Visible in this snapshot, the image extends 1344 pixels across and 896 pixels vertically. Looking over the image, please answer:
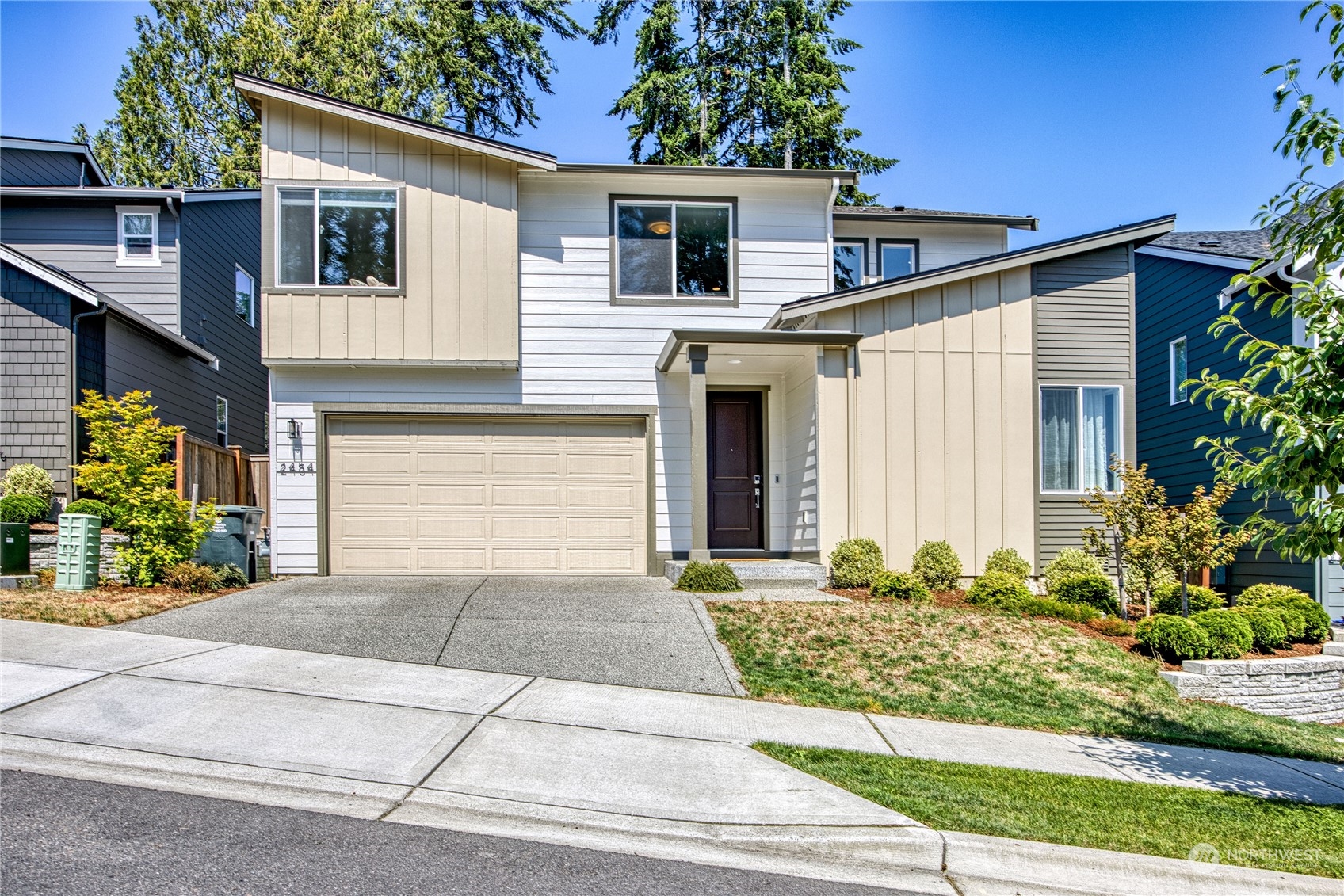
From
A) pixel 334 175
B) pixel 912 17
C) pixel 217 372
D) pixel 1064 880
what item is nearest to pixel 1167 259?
pixel 912 17

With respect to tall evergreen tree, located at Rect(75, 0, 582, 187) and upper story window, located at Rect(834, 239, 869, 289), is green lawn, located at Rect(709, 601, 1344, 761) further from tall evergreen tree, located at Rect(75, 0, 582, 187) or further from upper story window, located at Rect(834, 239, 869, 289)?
tall evergreen tree, located at Rect(75, 0, 582, 187)

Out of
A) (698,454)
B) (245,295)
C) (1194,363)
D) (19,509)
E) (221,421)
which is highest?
(245,295)

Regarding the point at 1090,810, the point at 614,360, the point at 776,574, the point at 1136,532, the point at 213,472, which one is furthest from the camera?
the point at 213,472

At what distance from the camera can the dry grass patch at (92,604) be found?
8.95 metres

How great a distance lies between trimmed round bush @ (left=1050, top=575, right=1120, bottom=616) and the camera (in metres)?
11.6

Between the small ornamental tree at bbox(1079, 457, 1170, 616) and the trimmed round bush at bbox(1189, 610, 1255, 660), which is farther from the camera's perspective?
the small ornamental tree at bbox(1079, 457, 1170, 616)

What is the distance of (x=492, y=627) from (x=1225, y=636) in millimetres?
7346

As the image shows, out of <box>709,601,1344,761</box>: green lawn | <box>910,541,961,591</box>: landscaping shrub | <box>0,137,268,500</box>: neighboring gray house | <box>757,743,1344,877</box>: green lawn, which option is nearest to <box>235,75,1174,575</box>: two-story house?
<box>910,541,961,591</box>: landscaping shrub

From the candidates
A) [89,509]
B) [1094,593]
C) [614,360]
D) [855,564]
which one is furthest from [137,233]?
[1094,593]

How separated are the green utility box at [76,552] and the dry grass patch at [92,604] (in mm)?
153

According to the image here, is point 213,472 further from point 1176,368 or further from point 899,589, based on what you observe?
point 1176,368

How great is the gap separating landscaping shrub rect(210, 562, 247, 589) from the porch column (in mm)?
5660

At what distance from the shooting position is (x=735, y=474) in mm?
14492

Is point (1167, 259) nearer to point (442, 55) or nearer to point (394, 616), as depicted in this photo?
point (394, 616)
